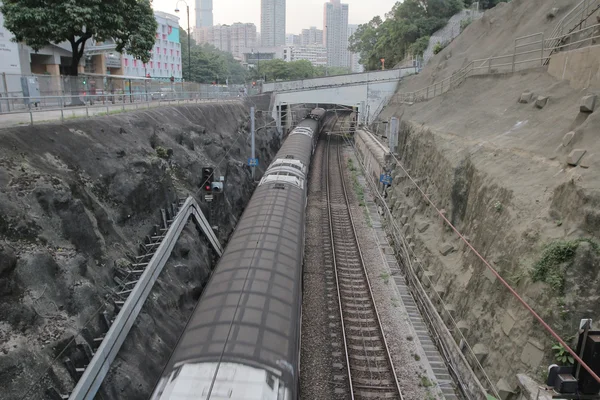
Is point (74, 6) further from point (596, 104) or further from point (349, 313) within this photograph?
point (596, 104)

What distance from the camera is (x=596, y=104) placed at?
12562 mm

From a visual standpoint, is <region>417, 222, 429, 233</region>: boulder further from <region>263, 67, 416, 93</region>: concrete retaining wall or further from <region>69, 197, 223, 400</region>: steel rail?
<region>263, 67, 416, 93</region>: concrete retaining wall

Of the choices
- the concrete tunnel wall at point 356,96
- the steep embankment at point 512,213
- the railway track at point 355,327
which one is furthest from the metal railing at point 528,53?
the railway track at point 355,327

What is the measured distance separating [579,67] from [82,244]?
732 inches

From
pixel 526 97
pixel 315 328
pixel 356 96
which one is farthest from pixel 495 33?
pixel 315 328

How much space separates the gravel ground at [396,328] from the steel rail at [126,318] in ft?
26.5

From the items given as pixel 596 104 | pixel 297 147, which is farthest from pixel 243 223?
pixel 297 147

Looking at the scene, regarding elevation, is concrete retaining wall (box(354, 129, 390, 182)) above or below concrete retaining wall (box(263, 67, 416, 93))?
below

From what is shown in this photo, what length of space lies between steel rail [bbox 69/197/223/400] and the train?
6.82 ft

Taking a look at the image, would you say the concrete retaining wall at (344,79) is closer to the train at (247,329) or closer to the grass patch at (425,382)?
the train at (247,329)

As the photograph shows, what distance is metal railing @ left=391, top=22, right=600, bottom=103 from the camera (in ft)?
59.1

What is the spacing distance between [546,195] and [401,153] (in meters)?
17.1

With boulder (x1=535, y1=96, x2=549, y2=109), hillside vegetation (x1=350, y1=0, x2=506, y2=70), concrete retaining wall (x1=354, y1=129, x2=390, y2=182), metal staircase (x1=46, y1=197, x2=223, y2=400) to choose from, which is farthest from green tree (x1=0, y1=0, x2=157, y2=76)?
hillside vegetation (x1=350, y1=0, x2=506, y2=70)

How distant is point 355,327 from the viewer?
14797mm
